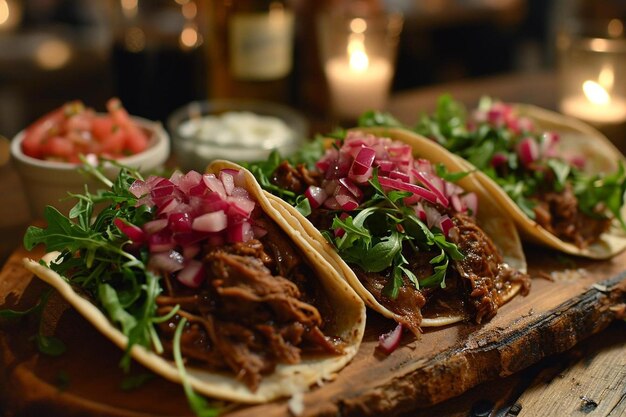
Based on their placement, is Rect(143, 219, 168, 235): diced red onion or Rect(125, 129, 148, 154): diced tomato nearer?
Rect(143, 219, 168, 235): diced red onion

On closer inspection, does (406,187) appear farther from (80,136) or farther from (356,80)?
(356,80)

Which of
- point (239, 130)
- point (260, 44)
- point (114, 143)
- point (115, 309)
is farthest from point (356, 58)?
point (115, 309)

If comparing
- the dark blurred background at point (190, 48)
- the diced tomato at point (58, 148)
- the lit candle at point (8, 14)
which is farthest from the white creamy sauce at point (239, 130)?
the lit candle at point (8, 14)

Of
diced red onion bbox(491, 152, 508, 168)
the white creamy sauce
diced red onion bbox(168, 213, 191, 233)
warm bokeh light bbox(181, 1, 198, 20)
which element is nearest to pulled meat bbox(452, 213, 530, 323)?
diced red onion bbox(491, 152, 508, 168)

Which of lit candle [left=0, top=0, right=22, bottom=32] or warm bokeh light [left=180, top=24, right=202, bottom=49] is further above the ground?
warm bokeh light [left=180, top=24, right=202, bottom=49]

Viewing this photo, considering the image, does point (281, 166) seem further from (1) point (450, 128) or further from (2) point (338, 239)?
(1) point (450, 128)

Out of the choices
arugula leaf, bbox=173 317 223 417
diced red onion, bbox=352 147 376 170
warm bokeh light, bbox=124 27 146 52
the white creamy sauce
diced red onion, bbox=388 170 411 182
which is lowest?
arugula leaf, bbox=173 317 223 417

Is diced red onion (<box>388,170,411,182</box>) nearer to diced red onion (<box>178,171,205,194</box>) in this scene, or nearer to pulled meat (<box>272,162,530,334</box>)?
pulled meat (<box>272,162,530,334</box>)

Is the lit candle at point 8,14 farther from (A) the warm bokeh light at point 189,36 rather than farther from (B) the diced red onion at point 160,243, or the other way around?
(B) the diced red onion at point 160,243
